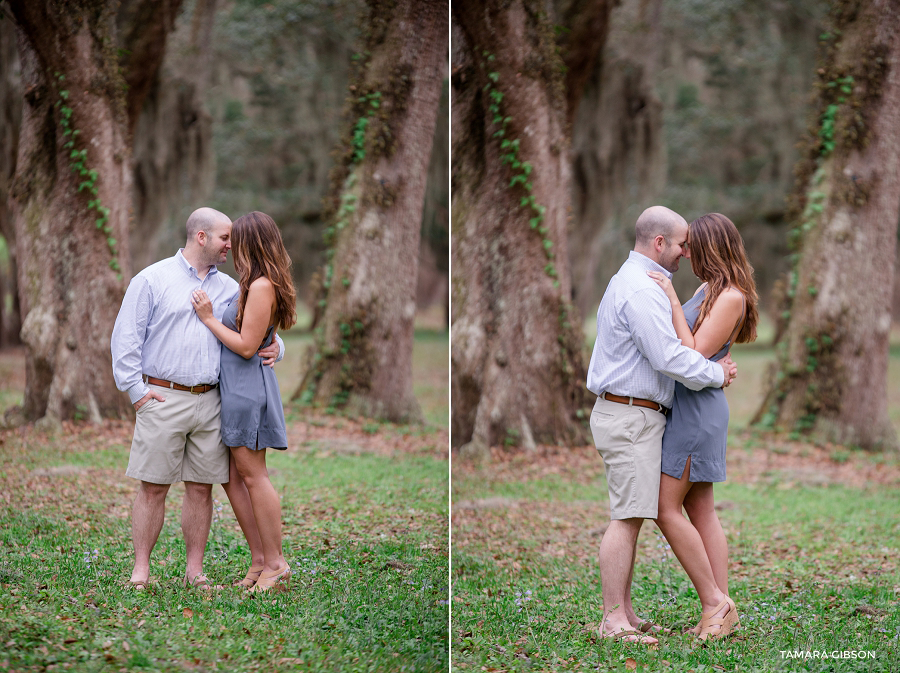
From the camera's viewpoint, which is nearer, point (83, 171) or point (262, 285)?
point (262, 285)

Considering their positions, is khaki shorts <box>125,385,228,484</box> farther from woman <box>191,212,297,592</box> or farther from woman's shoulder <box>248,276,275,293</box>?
woman's shoulder <box>248,276,275,293</box>

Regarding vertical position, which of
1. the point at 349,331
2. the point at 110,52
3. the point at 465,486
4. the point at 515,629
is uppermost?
the point at 110,52

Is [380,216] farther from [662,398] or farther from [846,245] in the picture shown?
[846,245]

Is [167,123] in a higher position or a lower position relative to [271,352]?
higher

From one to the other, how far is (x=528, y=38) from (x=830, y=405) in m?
3.90

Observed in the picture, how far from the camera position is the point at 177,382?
3154 mm

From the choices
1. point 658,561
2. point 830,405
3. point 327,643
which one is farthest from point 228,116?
point 830,405

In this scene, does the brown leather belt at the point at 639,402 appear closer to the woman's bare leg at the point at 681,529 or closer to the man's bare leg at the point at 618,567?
the woman's bare leg at the point at 681,529

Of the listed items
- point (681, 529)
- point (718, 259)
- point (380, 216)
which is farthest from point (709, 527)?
point (380, 216)

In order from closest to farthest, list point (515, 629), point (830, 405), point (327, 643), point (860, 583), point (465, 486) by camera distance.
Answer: point (327, 643) < point (515, 629) < point (860, 583) < point (465, 486) < point (830, 405)

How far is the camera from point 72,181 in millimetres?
3545

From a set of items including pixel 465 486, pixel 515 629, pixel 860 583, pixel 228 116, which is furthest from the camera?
pixel 228 116

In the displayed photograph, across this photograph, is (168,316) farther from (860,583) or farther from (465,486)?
(860,583)

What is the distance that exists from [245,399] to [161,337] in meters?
0.40
